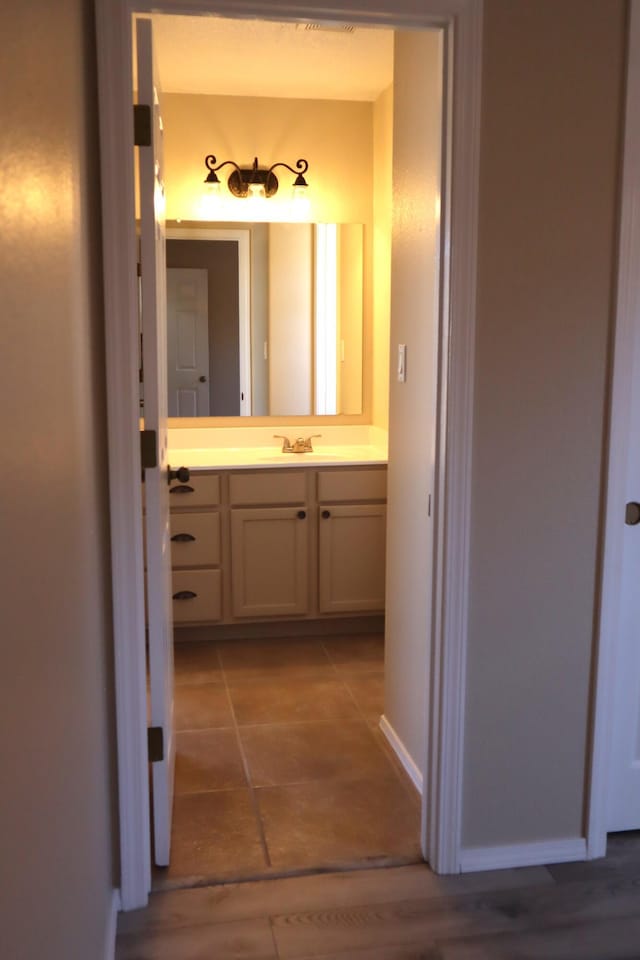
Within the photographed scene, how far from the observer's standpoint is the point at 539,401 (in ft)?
7.45

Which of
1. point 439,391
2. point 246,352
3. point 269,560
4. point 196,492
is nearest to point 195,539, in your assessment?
point 196,492

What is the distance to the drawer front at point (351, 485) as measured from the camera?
408cm

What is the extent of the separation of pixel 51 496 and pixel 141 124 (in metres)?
1.15

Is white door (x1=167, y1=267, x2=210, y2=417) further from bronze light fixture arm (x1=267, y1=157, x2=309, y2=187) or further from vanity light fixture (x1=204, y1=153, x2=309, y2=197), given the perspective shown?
bronze light fixture arm (x1=267, y1=157, x2=309, y2=187)

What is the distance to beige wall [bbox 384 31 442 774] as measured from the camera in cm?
258

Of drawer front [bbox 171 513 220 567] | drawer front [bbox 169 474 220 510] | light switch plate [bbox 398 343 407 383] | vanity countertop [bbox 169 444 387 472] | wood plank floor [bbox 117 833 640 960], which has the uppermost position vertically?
light switch plate [bbox 398 343 407 383]

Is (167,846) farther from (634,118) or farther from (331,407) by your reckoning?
(331,407)

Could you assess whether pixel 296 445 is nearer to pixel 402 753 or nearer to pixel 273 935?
pixel 402 753

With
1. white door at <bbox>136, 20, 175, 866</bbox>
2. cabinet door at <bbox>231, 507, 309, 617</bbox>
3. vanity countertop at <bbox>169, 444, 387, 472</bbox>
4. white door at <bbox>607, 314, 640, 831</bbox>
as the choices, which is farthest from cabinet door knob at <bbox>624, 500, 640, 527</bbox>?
cabinet door at <bbox>231, 507, 309, 617</bbox>

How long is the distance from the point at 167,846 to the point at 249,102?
3.30 m

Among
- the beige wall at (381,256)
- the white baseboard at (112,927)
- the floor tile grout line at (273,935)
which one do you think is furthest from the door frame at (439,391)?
the beige wall at (381,256)

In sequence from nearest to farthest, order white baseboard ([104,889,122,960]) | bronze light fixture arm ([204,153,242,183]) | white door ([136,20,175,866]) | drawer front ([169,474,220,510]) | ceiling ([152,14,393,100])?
white baseboard ([104,889,122,960]), white door ([136,20,175,866]), ceiling ([152,14,393,100]), drawer front ([169,474,220,510]), bronze light fixture arm ([204,153,242,183])

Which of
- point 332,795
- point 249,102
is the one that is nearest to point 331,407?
point 249,102

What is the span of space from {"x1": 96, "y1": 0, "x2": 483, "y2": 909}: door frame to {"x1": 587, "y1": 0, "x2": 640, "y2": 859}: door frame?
37 centimetres
